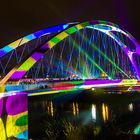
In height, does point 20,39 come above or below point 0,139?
above

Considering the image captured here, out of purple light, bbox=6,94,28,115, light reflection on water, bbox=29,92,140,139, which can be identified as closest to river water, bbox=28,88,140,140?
light reflection on water, bbox=29,92,140,139

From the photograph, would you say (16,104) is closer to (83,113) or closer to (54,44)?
(54,44)

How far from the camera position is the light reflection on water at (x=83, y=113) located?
1989 cm

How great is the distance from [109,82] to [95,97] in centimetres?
1080

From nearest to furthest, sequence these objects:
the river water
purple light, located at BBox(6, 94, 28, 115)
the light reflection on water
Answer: purple light, located at BBox(6, 94, 28, 115)
the river water
the light reflection on water

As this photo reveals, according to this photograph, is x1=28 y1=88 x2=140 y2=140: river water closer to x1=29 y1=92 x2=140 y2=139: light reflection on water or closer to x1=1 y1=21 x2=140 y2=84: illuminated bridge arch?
x1=29 y1=92 x2=140 y2=139: light reflection on water

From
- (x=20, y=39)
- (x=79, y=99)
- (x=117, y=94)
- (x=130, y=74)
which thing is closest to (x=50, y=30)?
(x=20, y=39)

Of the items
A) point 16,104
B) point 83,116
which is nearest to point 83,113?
point 83,116

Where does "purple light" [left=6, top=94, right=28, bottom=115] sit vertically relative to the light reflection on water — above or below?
below

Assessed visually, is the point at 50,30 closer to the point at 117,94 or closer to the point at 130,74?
the point at 117,94

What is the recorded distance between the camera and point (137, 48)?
45.2 meters

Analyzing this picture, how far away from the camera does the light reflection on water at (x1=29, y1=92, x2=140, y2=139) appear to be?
1989cm

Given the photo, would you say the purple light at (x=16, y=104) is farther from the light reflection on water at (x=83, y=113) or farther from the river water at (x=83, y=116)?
the light reflection on water at (x=83, y=113)

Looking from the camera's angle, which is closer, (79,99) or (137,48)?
(79,99)
